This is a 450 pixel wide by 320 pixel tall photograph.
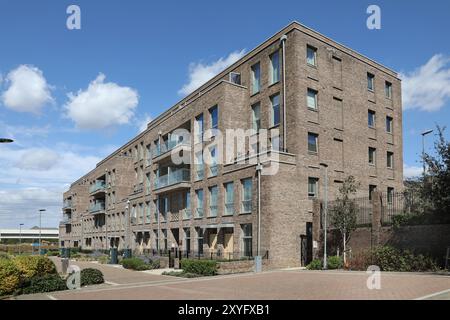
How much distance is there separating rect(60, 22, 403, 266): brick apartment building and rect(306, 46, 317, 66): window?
0.07 meters

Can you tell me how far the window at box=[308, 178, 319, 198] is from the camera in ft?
103

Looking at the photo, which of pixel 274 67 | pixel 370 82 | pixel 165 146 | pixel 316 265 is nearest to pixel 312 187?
pixel 316 265

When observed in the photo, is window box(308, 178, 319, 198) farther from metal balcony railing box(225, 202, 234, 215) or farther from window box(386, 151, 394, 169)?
window box(386, 151, 394, 169)

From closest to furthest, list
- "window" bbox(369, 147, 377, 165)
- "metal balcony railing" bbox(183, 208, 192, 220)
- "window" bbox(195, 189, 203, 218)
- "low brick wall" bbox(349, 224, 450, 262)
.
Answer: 1. "low brick wall" bbox(349, 224, 450, 262)
2. "window" bbox(369, 147, 377, 165)
3. "window" bbox(195, 189, 203, 218)
4. "metal balcony railing" bbox(183, 208, 192, 220)

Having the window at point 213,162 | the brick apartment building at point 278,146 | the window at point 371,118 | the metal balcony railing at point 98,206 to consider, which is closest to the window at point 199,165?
the brick apartment building at point 278,146

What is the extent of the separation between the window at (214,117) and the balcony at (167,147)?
400cm

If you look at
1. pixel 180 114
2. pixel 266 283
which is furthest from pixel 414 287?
pixel 180 114

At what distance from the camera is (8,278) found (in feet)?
57.3

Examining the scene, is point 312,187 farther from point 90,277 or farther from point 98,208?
point 98,208

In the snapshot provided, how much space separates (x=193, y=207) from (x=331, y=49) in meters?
16.1

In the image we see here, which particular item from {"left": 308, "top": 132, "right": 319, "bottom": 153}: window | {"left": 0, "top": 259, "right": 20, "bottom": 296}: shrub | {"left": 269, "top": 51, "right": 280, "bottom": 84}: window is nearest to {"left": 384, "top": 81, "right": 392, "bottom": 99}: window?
{"left": 308, "top": 132, "right": 319, "bottom": 153}: window

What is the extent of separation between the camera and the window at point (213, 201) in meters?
35.5

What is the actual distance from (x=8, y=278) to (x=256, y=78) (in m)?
23.6

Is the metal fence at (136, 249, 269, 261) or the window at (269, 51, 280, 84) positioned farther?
the window at (269, 51, 280, 84)
